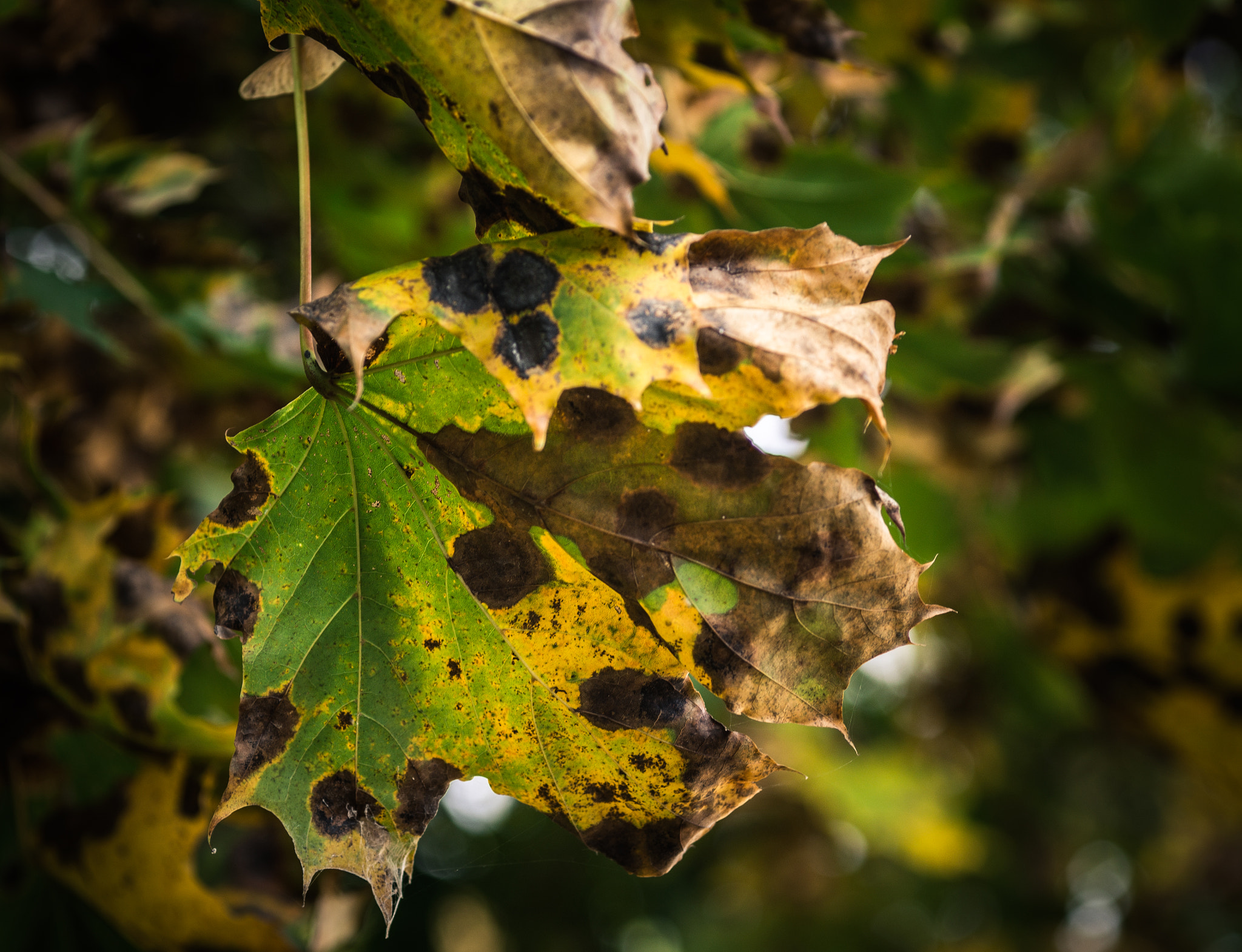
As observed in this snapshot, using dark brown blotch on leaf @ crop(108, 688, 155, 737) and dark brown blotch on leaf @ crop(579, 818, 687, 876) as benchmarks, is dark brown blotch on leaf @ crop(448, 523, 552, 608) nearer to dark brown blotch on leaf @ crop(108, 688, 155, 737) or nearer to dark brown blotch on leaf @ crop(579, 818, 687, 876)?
dark brown blotch on leaf @ crop(579, 818, 687, 876)

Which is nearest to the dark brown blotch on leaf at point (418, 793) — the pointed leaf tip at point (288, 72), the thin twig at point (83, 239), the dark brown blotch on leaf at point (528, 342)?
the dark brown blotch on leaf at point (528, 342)

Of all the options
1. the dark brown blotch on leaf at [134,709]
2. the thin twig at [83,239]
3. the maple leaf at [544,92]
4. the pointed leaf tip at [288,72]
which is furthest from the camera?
the thin twig at [83,239]

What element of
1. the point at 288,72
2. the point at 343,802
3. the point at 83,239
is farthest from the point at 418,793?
the point at 83,239

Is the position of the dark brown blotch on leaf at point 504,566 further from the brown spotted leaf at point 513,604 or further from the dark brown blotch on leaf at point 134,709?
the dark brown blotch on leaf at point 134,709

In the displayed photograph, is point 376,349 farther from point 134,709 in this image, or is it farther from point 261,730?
point 134,709

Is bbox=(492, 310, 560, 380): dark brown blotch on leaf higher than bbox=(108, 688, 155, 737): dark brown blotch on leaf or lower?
higher

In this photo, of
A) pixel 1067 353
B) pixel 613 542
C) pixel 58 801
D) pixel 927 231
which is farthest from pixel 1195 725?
pixel 58 801

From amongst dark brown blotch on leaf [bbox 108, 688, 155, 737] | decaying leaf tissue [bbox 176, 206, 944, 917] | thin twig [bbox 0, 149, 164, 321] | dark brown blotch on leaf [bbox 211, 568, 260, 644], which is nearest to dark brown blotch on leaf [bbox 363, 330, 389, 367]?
decaying leaf tissue [bbox 176, 206, 944, 917]
